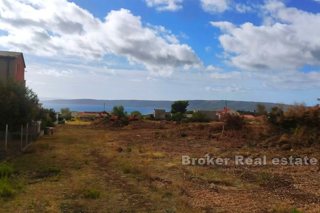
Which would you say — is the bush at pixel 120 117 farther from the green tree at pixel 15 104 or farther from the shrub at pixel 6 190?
the shrub at pixel 6 190

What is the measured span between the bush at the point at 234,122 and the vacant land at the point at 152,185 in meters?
11.5

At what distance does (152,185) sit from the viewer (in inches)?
551

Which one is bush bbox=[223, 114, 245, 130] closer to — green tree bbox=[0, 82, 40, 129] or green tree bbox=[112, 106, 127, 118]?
green tree bbox=[0, 82, 40, 129]

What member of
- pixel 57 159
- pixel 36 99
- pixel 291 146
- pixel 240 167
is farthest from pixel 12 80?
pixel 291 146

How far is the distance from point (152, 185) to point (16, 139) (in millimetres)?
18463

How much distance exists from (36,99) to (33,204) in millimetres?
16436

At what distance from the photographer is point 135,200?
11.8m

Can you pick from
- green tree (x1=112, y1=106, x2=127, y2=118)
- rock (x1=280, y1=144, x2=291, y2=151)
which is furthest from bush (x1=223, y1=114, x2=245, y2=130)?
green tree (x1=112, y1=106, x2=127, y2=118)

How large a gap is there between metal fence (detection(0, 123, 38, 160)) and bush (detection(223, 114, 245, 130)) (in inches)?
565

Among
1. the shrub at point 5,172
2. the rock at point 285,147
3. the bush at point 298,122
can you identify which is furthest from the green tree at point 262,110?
the shrub at point 5,172

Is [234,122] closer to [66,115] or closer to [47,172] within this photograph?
[47,172]

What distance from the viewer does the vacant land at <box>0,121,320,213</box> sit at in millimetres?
11000

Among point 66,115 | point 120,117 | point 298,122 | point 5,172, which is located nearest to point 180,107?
Answer: point 66,115

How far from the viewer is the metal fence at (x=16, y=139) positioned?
2166cm
